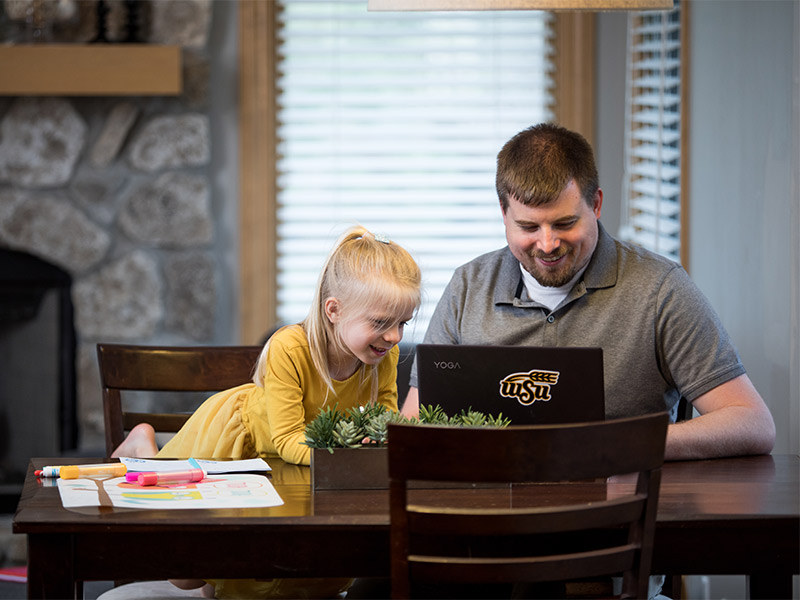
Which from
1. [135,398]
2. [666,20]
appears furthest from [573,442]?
[135,398]

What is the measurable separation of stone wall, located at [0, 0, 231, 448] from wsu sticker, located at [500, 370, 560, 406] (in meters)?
2.10

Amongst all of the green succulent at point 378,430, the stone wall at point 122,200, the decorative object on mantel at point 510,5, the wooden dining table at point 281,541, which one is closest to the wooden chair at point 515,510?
the wooden dining table at point 281,541

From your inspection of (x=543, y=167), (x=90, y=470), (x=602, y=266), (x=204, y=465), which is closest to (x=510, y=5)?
(x=543, y=167)

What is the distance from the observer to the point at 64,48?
331 centimetres

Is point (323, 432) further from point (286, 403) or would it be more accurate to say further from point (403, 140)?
point (403, 140)

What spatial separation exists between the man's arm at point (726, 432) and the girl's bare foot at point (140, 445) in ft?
3.18

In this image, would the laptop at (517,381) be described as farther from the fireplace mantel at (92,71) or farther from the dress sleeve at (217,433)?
the fireplace mantel at (92,71)

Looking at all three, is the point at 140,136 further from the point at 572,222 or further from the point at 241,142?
the point at 572,222

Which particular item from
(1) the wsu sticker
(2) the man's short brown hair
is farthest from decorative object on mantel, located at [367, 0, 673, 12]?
(1) the wsu sticker

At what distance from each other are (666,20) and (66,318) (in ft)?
7.56

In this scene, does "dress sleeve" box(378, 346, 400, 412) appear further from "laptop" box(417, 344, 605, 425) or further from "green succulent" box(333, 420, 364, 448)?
"green succulent" box(333, 420, 364, 448)

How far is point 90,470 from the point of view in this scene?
1.62 m

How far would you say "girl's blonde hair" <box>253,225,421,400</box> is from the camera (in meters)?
1.78

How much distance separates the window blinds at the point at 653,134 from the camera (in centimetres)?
313
